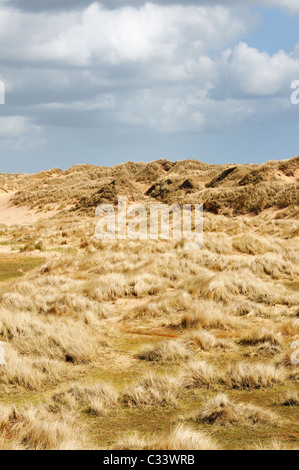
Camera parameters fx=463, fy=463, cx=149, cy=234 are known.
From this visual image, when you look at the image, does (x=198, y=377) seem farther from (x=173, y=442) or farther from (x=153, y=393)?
(x=173, y=442)

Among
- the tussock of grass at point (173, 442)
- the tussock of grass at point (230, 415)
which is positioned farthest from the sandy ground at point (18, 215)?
the tussock of grass at point (173, 442)

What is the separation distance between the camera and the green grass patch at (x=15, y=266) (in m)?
18.4

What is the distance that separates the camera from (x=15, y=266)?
821 inches

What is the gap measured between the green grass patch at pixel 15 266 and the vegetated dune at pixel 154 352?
12cm

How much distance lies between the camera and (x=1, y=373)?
7168 millimetres

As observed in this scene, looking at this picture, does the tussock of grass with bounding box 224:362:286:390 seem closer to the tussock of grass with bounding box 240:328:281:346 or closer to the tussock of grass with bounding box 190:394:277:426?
the tussock of grass with bounding box 190:394:277:426

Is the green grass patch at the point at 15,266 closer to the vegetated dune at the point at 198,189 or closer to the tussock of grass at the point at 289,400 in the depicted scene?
the tussock of grass at the point at 289,400

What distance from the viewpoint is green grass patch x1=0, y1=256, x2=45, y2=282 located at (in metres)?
18.4

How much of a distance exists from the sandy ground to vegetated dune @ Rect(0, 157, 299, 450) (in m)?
27.6

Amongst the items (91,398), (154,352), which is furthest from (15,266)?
(91,398)

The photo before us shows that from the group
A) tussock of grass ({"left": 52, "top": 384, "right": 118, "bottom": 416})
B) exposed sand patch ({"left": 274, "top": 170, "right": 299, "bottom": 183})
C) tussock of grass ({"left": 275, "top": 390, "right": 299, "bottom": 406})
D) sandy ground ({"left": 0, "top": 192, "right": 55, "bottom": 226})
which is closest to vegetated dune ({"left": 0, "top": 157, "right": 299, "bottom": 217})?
exposed sand patch ({"left": 274, "top": 170, "right": 299, "bottom": 183})
